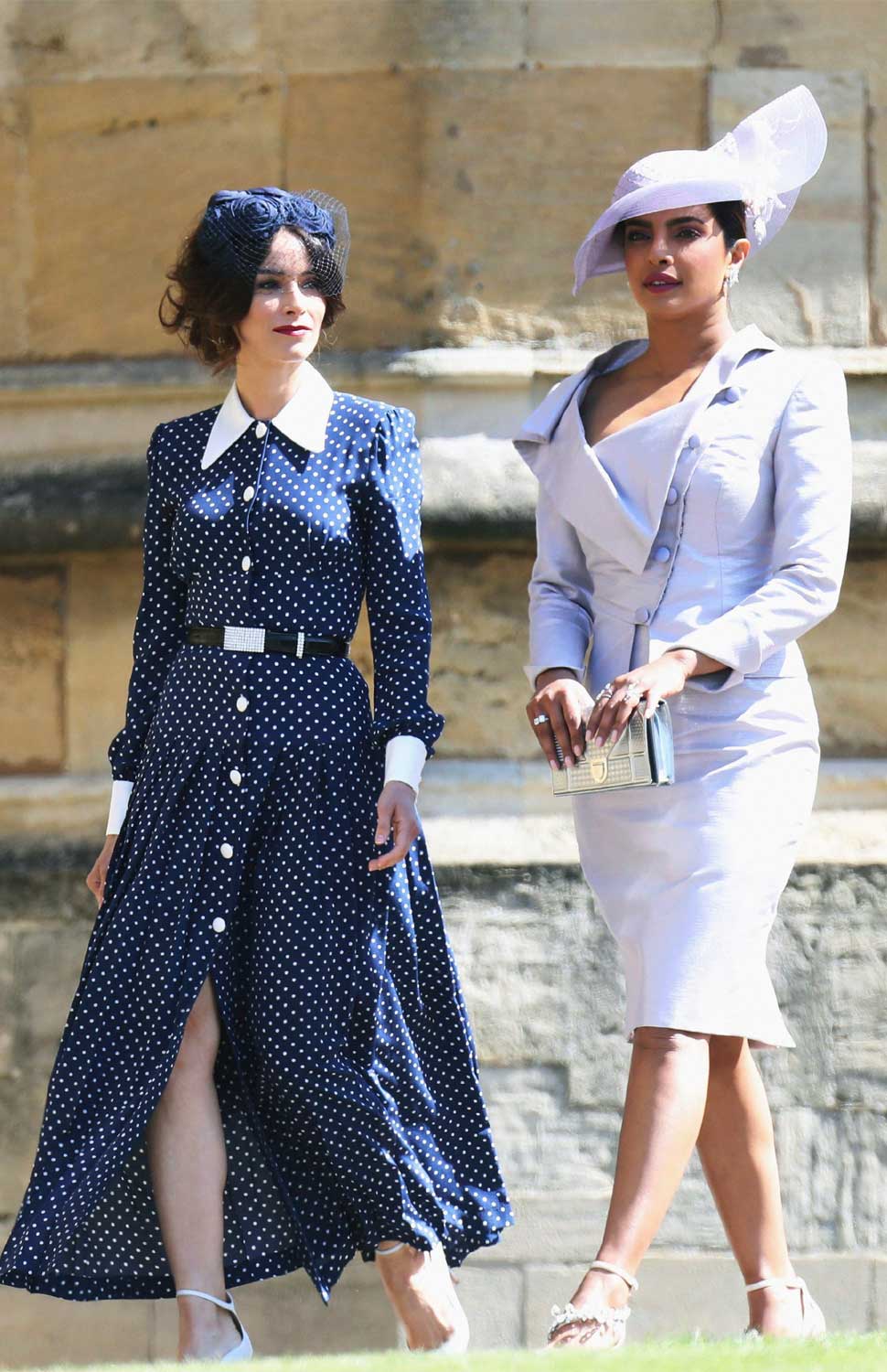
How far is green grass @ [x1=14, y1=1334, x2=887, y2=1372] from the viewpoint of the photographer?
2949 mm

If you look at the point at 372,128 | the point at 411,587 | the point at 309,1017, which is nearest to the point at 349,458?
the point at 411,587

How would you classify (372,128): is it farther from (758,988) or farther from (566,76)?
(758,988)

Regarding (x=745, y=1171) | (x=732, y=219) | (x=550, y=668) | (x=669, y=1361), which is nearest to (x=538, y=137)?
(x=732, y=219)

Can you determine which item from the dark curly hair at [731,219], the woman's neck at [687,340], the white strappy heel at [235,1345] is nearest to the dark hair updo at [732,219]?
the dark curly hair at [731,219]

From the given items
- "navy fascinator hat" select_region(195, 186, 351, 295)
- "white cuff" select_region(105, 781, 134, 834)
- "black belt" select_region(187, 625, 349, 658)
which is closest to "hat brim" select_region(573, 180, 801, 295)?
"navy fascinator hat" select_region(195, 186, 351, 295)

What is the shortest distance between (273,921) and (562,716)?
581mm

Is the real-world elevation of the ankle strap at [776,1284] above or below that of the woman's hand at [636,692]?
below

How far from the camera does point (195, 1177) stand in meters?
3.56

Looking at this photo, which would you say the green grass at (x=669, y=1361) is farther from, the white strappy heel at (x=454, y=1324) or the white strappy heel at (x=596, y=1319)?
the white strappy heel at (x=454, y=1324)

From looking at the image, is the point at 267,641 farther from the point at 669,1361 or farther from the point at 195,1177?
the point at 669,1361

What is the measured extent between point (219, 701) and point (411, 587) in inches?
14.8

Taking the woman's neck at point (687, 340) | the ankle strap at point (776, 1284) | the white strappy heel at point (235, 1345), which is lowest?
Answer: the white strappy heel at point (235, 1345)

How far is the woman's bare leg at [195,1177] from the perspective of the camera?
351cm

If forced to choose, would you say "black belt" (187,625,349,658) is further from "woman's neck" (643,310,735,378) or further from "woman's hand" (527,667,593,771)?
"woman's neck" (643,310,735,378)
